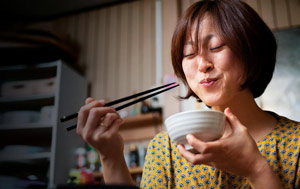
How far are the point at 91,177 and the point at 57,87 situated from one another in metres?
0.74

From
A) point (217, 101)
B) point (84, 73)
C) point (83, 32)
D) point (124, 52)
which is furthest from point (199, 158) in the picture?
point (83, 32)

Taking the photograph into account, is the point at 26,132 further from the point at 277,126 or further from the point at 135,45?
the point at 277,126

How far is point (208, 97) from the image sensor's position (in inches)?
27.7

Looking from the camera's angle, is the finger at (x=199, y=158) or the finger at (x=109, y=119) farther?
the finger at (x=109, y=119)

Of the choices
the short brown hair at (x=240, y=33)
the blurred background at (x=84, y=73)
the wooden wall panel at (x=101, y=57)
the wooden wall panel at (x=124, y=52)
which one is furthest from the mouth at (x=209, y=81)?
the wooden wall panel at (x=101, y=57)

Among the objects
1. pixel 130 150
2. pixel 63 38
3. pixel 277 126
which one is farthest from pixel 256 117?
pixel 63 38

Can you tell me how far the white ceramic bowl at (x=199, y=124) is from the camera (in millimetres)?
518

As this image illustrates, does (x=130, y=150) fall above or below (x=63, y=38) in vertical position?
below

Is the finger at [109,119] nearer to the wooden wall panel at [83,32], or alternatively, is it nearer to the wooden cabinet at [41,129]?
the wooden cabinet at [41,129]

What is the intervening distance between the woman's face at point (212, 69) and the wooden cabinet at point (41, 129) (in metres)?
1.29

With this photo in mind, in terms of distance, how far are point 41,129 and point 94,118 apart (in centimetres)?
162

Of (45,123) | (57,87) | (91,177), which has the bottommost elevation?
(91,177)

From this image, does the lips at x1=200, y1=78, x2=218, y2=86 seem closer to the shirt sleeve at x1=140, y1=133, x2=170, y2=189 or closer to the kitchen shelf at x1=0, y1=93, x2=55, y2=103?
the shirt sleeve at x1=140, y1=133, x2=170, y2=189

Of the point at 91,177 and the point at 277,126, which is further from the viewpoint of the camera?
the point at 91,177
